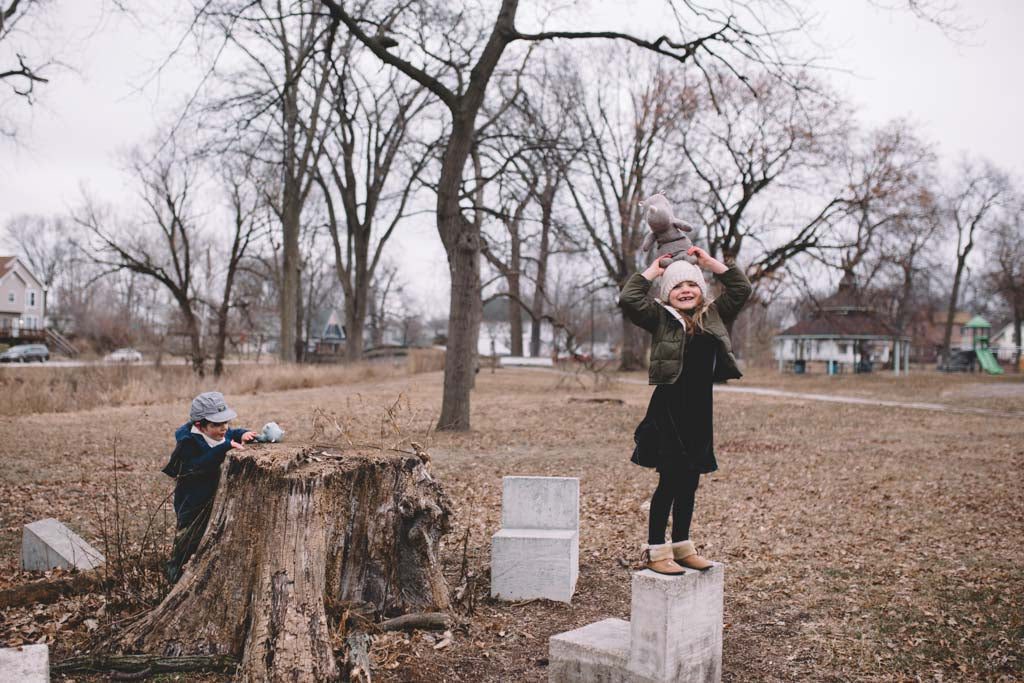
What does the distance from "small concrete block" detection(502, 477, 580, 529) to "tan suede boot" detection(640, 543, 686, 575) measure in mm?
2091

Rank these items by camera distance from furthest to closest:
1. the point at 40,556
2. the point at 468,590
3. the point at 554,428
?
the point at 554,428, the point at 40,556, the point at 468,590

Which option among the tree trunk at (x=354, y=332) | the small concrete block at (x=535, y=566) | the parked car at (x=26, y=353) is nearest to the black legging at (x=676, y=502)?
the small concrete block at (x=535, y=566)

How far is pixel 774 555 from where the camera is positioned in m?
7.07

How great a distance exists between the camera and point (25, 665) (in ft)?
11.1

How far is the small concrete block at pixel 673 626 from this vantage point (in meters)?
3.92

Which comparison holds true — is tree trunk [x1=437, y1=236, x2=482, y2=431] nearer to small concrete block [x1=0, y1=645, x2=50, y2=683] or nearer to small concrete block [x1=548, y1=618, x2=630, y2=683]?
small concrete block [x1=548, y1=618, x2=630, y2=683]

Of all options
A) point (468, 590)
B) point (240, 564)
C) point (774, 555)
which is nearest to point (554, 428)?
point (774, 555)

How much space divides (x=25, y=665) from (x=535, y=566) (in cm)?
322

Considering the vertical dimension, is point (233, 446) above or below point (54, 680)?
above

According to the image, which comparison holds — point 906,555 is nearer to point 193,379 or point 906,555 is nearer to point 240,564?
point 240,564

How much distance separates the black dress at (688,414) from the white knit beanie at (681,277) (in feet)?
0.85

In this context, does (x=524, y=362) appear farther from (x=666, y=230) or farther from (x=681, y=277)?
(x=681, y=277)

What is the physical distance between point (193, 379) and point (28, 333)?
35028mm

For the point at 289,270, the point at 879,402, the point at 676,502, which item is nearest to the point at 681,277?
the point at 676,502
